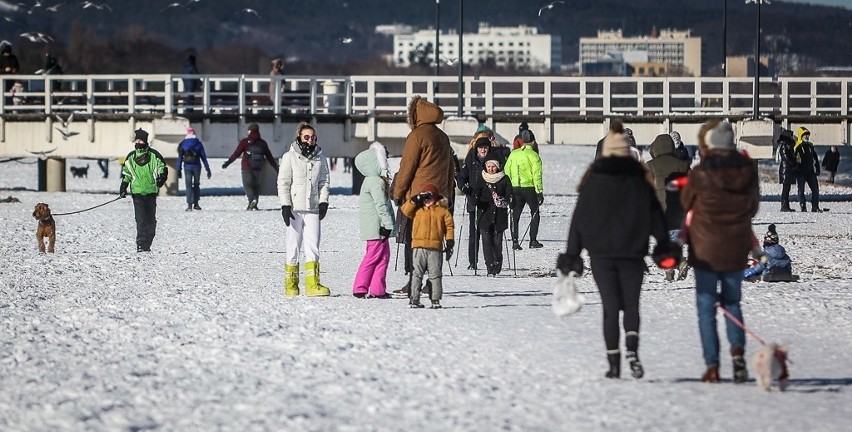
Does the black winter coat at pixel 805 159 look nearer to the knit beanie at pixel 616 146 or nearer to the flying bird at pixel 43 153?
the flying bird at pixel 43 153

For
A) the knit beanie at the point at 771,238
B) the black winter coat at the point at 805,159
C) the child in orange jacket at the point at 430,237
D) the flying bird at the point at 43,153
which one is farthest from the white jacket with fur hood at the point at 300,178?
the flying bird at the point at 43,153

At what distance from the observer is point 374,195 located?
13797 mm

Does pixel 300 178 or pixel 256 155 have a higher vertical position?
pixel 256 155

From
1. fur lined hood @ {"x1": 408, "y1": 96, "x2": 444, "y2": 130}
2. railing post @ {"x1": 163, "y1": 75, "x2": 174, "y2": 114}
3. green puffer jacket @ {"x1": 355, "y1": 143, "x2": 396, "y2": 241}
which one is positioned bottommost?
green puffer jacket @ {"x1": 355, "y1": 143, "x2": 396, "y2": 241}

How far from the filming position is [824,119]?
39.7 m

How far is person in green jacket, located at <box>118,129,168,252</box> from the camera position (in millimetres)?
19688

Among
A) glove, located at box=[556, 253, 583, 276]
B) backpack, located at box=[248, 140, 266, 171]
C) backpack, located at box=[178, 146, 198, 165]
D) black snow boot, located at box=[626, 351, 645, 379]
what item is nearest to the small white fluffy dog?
black snow boot, located at box=[626, 351, 645, 379]

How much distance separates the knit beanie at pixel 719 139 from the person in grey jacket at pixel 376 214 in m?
4.71

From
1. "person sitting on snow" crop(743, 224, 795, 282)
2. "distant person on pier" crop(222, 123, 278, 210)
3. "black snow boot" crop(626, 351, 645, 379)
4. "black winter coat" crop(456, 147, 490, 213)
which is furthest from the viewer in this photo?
"distant person on pier" crop(222, 123, 278, 210)

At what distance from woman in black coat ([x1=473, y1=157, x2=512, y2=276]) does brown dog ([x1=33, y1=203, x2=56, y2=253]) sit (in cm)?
549

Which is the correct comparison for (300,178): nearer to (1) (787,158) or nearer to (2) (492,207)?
(2) (492,207)

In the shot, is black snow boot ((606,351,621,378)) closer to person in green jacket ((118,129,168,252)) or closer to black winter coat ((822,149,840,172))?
person in green jacket ((118,129,168,252))

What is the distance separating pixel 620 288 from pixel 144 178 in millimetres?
11209

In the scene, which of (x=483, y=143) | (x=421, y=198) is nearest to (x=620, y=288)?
(x=421, y=198)
